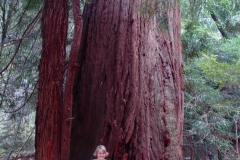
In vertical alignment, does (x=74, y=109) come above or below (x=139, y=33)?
below

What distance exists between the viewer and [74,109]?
4863 mm

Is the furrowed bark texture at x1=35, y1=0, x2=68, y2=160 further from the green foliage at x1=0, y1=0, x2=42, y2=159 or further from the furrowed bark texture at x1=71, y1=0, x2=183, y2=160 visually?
the furrowed bark texture at x1=71, y1=0, x2=183, y2=160

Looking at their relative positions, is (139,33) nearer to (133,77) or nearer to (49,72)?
(133,77)

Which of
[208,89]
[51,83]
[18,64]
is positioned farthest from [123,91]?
[208,89]

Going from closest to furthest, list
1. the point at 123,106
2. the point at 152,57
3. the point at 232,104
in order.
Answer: the point at 123,106
the point at 152,57
the point at 232,104

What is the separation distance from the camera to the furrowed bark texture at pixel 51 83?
161 inches

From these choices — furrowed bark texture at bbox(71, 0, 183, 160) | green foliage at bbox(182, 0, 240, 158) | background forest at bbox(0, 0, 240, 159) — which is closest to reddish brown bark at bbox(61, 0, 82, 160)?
furrowed bark texture at bbox(71, 0, 183, 160)

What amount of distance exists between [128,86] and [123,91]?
10 cm

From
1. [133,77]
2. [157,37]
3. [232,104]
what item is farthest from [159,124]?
[232,104]

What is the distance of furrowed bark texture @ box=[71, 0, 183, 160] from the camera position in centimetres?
402

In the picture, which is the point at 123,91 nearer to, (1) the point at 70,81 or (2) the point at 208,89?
(1) the point at 70,81

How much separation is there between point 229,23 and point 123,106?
22.0 ft

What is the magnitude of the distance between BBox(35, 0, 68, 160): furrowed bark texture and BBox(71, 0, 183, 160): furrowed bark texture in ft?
1.96

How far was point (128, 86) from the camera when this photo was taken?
4156 millimetres
